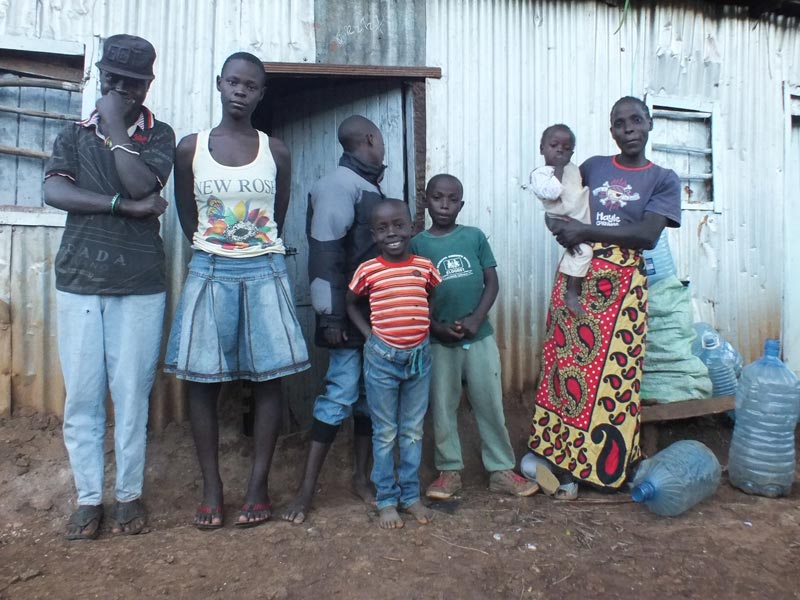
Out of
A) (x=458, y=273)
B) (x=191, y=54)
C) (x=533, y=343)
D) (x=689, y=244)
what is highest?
(x=191, y=54)

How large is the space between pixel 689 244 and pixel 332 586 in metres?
3.67

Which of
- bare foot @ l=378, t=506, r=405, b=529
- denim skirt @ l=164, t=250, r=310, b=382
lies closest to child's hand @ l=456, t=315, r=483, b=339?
denim skirt @ l=164, t=250, r=310, b=382

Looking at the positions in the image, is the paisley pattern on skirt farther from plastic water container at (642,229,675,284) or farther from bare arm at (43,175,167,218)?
bare arm at (43,175,167,218)

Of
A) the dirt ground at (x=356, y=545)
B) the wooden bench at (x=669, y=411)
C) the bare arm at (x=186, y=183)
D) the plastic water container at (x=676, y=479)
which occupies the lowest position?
the dirt ground at (x=356, y=545)

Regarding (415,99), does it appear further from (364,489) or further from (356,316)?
(364,489)

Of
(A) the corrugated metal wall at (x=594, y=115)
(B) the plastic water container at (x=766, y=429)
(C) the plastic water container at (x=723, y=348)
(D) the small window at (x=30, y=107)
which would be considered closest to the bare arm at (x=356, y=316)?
(A) the corrugated metal wall at (x=594, y=115)

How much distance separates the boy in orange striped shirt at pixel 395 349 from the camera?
9.76 feet

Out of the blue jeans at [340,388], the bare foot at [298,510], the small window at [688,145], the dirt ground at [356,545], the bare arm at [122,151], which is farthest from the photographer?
the small window at [688,145]

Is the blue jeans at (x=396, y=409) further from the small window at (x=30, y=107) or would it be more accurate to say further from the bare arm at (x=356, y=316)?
the small window at (x=30, y=107)

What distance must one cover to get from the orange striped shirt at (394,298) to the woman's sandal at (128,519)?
1.39 meters

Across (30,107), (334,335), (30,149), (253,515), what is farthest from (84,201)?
(253,515)

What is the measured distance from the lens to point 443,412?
11.2 feet

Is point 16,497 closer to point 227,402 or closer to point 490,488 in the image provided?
point 227,402

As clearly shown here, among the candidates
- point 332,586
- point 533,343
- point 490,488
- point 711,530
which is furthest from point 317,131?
point 711,530
